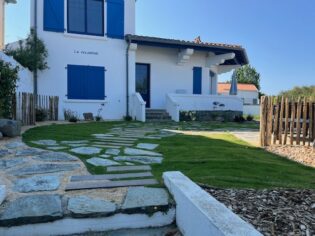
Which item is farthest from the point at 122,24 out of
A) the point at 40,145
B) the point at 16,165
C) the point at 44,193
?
the point at 44,193

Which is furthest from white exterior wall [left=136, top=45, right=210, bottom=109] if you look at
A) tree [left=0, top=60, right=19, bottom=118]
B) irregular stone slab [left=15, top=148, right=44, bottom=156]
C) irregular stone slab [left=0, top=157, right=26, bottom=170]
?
irregular stone slab [left=0, top=157, right=26, bottom=170]

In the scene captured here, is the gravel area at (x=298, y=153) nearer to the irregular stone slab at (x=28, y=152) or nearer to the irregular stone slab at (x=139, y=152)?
the irregular stone slab at (x=139, y=152)

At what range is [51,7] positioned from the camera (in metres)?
14.1

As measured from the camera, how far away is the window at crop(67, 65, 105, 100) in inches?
573

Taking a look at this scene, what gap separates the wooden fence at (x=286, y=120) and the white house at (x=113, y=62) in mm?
7318

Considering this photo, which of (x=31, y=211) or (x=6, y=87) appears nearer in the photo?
(x=31, y=211)

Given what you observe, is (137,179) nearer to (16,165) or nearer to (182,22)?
(16,165)

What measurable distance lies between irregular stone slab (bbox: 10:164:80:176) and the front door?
40.2ft

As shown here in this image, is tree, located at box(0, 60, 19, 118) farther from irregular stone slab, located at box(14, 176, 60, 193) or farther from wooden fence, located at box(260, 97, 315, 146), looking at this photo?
wooden fence, located at box(260, 97, 315, 146)

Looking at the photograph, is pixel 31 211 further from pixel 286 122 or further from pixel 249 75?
pixel 249 75

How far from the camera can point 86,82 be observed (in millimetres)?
14805

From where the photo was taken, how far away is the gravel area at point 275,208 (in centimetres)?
239

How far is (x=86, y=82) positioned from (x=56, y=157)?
10.2m

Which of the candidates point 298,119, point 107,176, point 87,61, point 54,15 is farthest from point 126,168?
point 54,15
